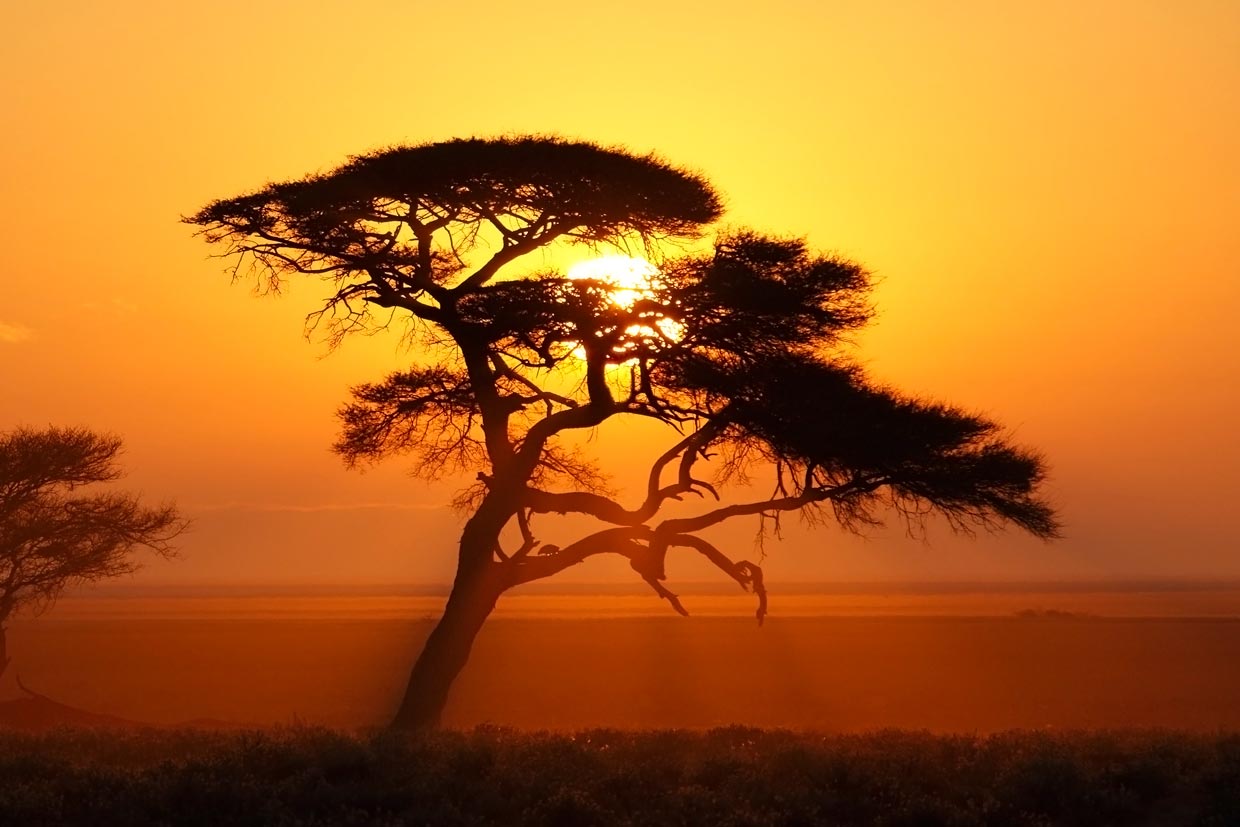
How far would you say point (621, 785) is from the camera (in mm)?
16359

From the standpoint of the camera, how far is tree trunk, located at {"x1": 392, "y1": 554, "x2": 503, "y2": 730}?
915 inches

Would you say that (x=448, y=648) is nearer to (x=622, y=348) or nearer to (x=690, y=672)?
(x=622, y=348)

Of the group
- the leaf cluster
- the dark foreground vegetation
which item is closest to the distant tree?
the leaf cluster

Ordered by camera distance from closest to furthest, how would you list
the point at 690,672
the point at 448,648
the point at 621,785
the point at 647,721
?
the point at 621,785 → the point at 448,648 → the point at 647,721 → the point at 690,672

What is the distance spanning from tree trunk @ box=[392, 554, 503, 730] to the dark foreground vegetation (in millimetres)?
4770

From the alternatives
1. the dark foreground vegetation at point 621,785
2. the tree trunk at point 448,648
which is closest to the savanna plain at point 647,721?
the dark foreground vegetation at point 621,785

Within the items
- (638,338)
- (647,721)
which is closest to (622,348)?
(638,338)

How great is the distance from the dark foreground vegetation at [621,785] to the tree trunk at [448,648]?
4770 millimetres

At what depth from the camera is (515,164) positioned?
23750 mm

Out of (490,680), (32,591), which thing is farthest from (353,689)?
(32,591)

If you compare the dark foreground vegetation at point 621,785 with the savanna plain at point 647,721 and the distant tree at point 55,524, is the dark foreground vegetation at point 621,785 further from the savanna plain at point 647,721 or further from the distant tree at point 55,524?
the distant tree at point 55,524

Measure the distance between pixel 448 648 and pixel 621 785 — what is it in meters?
7.74

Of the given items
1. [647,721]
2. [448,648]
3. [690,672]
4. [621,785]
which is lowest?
[647,721]

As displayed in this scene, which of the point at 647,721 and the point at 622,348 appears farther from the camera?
the point at 647,721
